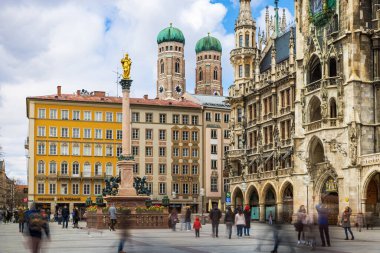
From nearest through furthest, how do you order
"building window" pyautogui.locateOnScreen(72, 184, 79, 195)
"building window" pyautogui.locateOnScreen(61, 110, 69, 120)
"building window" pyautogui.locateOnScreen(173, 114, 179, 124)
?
"building window" pyautogui.locateOnScreen(72, 184, 79, 195) < "building window" pyautogui.locateOnScreen(61, 110, 69, 120) < "building window" pyautogui.locateOnScreen(173, 114, 179, 124)

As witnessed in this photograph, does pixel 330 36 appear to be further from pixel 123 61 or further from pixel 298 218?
pixel 298 218

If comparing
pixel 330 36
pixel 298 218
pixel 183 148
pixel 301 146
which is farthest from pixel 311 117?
pixel 183 148

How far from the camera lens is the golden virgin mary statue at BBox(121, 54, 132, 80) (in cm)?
5679

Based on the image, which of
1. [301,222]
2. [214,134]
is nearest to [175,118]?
[214,134]

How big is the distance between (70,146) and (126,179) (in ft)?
152

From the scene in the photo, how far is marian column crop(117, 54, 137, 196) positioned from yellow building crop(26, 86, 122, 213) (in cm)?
4348

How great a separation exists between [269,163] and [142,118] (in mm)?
31893

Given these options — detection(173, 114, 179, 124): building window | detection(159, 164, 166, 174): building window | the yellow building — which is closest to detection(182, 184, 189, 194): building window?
detection(159, 164, 166, 174): building window

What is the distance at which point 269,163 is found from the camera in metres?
74.9

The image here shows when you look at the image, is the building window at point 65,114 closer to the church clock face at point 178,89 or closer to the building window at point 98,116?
the building window at point 98,116

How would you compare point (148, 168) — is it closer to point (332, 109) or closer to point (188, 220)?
point (332, 109)

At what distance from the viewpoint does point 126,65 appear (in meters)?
57.2

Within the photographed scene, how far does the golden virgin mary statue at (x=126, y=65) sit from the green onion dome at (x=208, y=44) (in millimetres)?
129699

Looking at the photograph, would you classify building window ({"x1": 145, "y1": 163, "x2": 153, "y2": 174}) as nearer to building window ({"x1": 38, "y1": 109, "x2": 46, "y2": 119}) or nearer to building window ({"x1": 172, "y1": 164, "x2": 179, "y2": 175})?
building window ({"x1": 172, "y1": 164, "x2": 179, "y2": 175})
